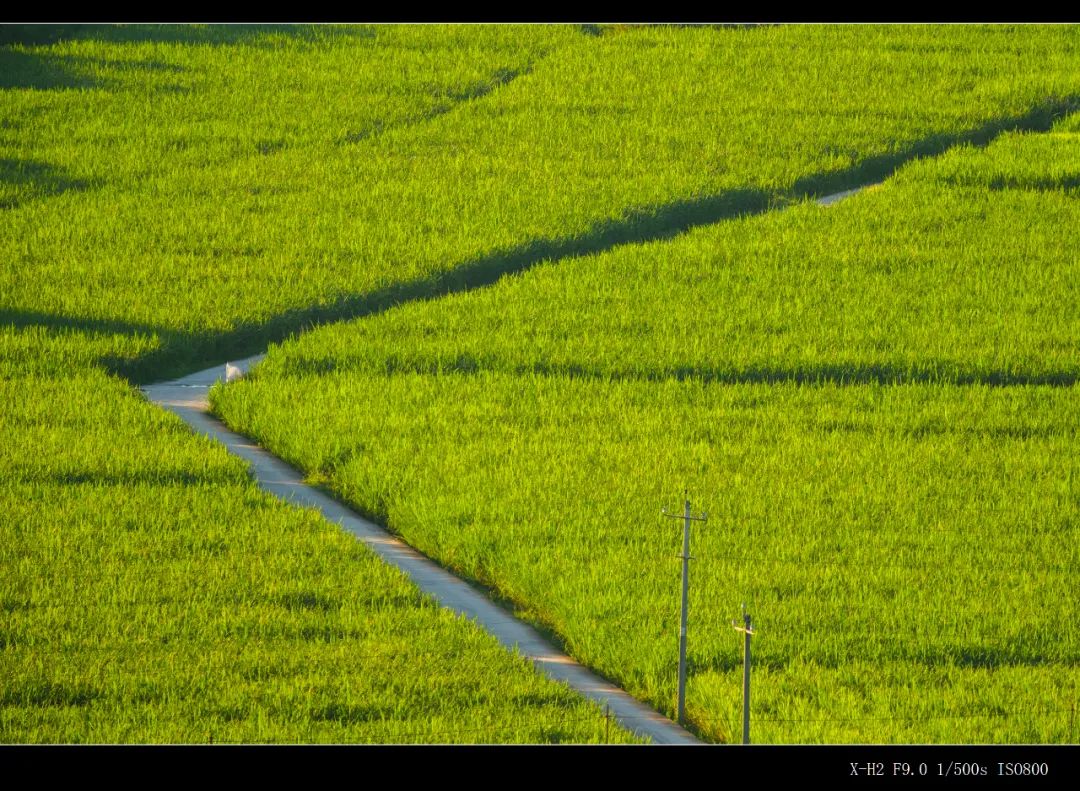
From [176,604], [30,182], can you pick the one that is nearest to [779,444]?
[176,604]

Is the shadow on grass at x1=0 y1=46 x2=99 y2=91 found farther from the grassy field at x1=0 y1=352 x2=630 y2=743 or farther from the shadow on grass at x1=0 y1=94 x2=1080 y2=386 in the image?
the grassy field at x1=0 y1=352 x2=630 y2=743

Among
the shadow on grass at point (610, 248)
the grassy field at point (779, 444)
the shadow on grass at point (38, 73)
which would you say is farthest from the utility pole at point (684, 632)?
the shadow on grass at point (38, 73)

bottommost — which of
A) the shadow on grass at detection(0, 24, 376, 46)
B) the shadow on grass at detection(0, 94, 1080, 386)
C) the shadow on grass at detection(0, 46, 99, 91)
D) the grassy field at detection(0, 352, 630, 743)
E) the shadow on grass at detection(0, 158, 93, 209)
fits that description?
the grassy field at detection(0, 352, 630, 743)

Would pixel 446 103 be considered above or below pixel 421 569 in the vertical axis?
above

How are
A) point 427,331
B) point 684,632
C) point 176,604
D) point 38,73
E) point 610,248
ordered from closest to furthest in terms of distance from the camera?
1. point 684,632
2. point 176,604
3. point 427,331
4. point 610,248
5. point 38,73

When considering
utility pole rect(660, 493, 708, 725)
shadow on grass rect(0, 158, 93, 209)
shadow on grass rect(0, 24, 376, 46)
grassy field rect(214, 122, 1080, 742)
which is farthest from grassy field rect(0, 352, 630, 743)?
shadow on grass rect(0, 24, 376, 46)

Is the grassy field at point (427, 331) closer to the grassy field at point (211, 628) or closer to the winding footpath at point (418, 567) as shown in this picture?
the grassy field at point (211, 628)

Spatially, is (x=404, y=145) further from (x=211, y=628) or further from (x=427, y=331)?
(x=211, y=628)
